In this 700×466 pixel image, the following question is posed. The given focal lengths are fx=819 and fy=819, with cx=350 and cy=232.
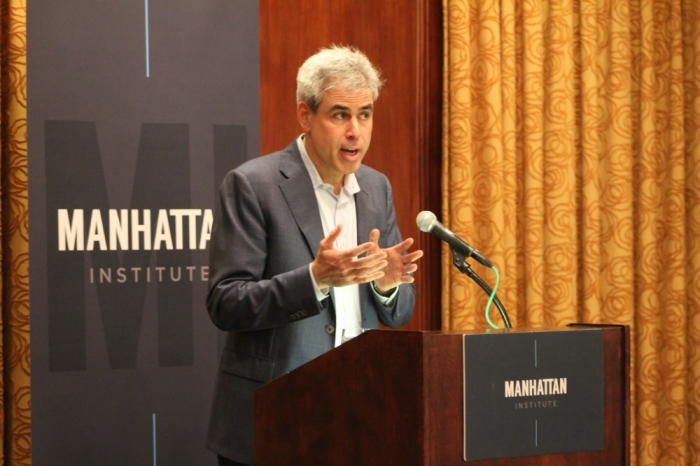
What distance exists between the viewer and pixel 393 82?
149 inches

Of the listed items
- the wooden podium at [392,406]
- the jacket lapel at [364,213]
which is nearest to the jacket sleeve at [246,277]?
the jacket lapel at [364,213]

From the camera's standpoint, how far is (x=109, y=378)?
9.78ft

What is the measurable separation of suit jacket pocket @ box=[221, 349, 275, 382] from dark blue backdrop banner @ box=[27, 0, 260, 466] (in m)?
0.87

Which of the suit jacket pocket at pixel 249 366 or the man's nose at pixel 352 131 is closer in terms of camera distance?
the suit jacket pocket at pixel 249 366

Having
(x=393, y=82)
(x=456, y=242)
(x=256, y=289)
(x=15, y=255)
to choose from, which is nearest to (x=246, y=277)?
(x=256, y=289)

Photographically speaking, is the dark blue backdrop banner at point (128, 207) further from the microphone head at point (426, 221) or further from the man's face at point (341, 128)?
the microphone head at point (426, 221)

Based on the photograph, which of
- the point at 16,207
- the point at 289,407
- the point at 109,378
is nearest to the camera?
the point at 289,407

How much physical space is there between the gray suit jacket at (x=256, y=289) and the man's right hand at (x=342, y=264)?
209 mm

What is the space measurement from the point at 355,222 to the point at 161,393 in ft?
3.69

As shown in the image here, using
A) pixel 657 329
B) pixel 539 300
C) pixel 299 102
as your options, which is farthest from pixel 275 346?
pixel 657 329

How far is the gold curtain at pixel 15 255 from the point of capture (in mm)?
3172

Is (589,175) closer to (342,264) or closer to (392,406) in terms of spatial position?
(342,264)

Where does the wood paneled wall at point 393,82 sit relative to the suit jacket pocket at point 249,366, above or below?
above

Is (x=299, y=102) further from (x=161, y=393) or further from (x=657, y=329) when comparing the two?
(x=657, y=329)
